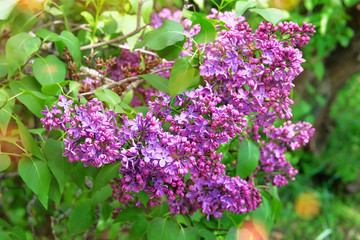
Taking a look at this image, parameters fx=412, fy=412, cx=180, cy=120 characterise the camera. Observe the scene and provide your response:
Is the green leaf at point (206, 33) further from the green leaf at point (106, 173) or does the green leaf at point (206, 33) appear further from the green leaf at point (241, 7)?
the green leaf at point (106, 173)

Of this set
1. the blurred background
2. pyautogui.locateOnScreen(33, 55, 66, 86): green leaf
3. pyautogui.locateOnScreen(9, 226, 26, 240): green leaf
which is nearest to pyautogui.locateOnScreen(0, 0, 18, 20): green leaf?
pyautogui.locateOnScreen(33, 55, 66, 86): green leaf

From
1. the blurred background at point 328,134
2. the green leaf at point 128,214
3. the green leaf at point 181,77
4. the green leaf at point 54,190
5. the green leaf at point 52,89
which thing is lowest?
the blurred background at point 328,134

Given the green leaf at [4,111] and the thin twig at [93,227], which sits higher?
the green leaf at [4,111]

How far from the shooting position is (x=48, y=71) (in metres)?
1.35

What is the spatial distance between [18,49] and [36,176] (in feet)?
1.29

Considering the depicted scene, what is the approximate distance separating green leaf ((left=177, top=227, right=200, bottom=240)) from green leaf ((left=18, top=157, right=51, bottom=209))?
48cm

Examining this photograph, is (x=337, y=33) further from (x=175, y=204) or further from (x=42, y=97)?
(x=42, y=97)

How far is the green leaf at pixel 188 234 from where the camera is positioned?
142 centimetres

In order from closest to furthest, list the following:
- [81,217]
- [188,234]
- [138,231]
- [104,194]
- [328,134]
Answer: [188,234] → [138,231] → [104,194] → [81,217] → [328,134]

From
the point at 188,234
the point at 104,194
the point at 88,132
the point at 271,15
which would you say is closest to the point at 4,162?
the point at 88,132

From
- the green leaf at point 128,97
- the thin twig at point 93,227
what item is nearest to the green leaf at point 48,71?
the green leaf at point 128,97

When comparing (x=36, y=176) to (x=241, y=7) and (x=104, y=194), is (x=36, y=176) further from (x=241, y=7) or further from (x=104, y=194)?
(x=241, y=7)

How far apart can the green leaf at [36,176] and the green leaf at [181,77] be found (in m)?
0.45

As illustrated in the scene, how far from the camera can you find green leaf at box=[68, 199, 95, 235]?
5.80ft
